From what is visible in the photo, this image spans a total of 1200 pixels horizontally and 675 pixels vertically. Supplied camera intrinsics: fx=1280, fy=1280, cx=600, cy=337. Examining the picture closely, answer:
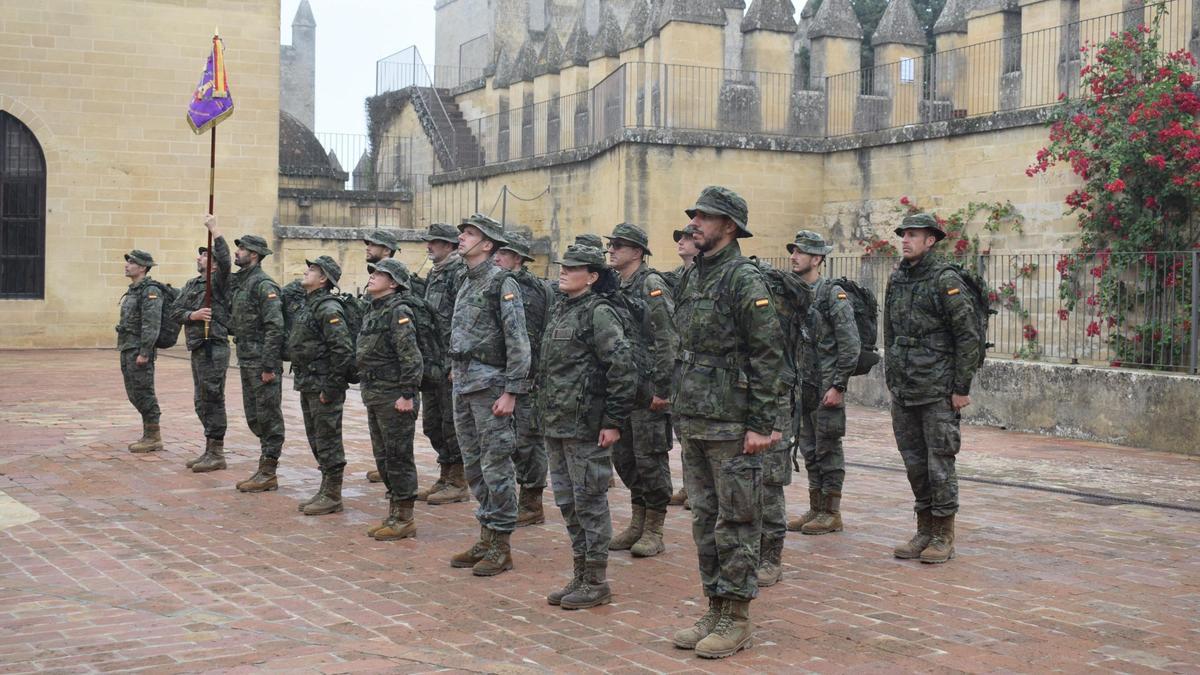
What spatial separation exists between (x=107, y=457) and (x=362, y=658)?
22.5ft

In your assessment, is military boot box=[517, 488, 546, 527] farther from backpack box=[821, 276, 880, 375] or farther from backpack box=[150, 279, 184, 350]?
backpack box=[150, 279, 184, 350]

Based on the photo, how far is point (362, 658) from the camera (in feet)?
18.9

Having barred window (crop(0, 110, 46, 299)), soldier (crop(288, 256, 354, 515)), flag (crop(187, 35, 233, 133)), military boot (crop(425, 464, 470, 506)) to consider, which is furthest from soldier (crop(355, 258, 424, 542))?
barred window (crop(0, 110, 46, 299))

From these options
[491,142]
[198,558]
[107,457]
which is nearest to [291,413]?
[107,457]

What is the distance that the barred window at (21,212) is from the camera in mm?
24250

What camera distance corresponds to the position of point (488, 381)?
7547 millimetres

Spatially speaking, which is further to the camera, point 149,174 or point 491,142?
point 491,142

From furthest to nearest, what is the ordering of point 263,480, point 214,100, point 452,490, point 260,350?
point 214,100
point 260,350
point 263,480
point 452,490

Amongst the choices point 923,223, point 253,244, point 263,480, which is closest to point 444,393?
point 263,480

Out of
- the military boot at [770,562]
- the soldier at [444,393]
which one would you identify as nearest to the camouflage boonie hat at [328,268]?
the soldier at [444,393]

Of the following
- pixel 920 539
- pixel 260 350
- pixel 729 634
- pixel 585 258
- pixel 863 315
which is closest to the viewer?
pixel 729 634

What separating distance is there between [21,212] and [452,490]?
1785 cm

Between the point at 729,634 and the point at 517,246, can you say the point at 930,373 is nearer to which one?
the point at 729,634

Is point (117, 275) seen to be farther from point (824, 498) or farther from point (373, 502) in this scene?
point (824, 498)
